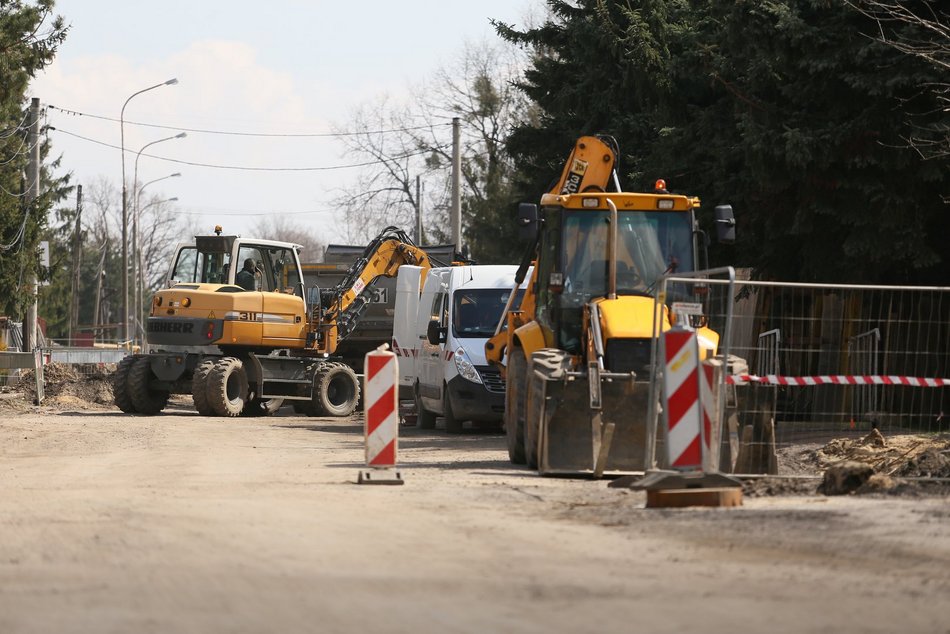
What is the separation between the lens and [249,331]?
28203 millimetres

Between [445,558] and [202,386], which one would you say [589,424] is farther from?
[202,386]

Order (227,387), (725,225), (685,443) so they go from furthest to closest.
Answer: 1. (227,387)
2. (725,225)
3. (685,443)

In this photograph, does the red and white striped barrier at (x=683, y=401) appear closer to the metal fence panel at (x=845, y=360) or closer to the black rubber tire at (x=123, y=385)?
the metal fence panel at (x=845, y=360)

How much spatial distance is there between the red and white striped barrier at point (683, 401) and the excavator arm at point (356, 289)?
18.2 metres

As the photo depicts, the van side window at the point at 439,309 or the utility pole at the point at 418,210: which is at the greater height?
the utility pole at the point at 418,210

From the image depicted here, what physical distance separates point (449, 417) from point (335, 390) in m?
6.94

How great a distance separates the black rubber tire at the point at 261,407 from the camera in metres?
29.3

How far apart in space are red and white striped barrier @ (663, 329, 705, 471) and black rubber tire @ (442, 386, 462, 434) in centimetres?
1140

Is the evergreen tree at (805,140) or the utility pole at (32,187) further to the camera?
the utility pole at (32,187)

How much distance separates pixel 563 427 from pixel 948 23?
33.3 feet

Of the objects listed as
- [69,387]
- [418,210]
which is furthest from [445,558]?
[418,210]

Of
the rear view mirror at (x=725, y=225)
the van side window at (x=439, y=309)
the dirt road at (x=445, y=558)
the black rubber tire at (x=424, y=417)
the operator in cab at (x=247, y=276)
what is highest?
the rear view mirror at (x=725, y=225)

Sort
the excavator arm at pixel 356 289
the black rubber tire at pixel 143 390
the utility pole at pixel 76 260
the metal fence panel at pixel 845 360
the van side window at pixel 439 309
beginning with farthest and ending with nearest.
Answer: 1. the utility pole at pixel 76 260
2. the excavator arm at pixel 356 289
3. the black rubber tire at pixel 143 390
4. the van side window at pixel 439 309
5. the metal fence panel at pixel 845 360

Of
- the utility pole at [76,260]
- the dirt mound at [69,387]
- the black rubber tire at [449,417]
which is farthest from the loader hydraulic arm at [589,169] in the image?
the utility pole at [76,260]
